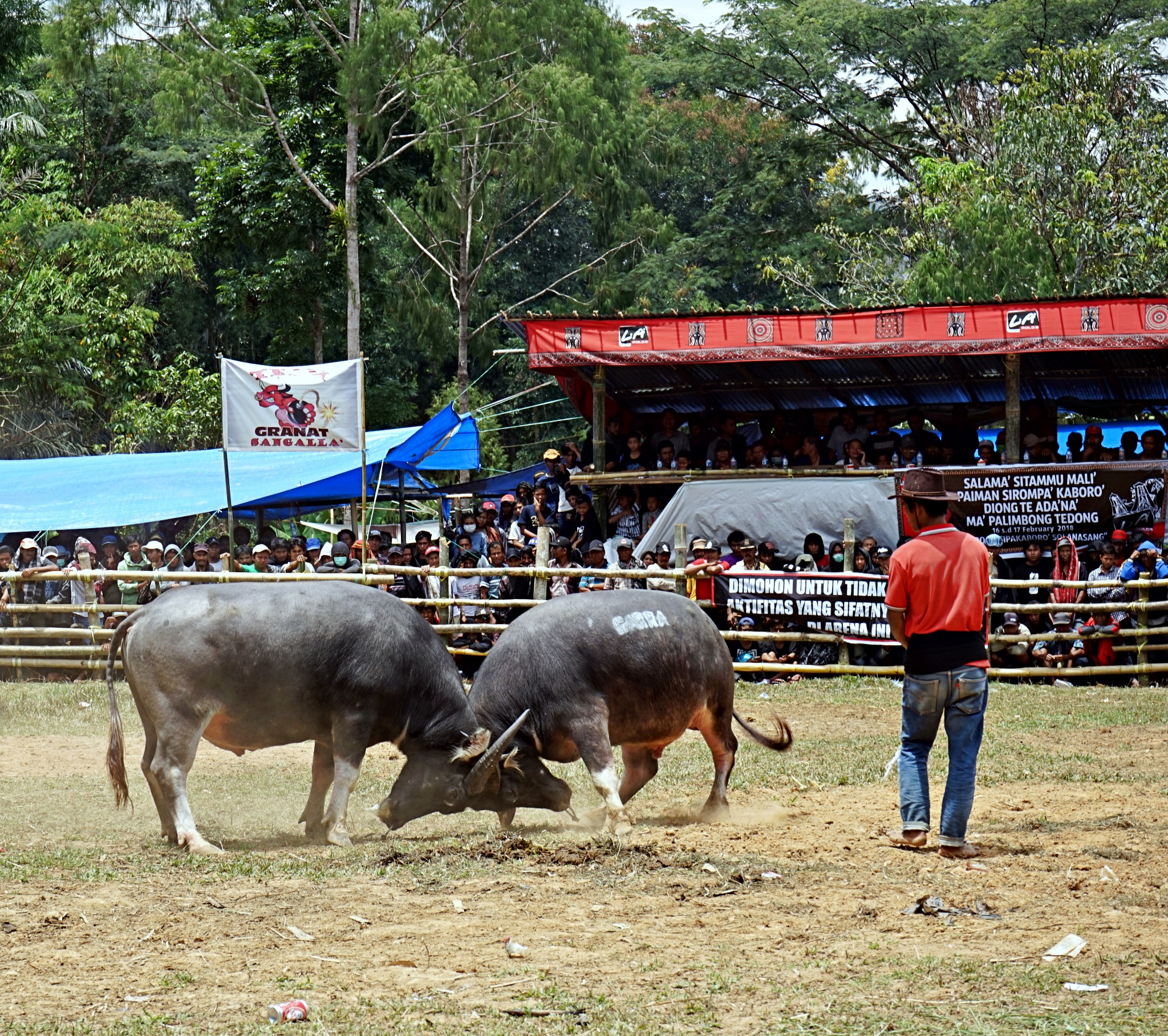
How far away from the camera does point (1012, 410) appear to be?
1648 centimetres

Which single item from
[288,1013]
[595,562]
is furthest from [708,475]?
[288,1013]

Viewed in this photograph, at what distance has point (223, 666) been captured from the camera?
7.38m

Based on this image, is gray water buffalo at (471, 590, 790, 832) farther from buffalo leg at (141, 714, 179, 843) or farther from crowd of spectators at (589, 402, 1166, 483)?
crowd of spectators at (589, 402, 1166, 483)

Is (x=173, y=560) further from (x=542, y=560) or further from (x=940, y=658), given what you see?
(x=940, y=658)

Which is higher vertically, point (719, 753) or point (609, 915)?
point (719, 753)

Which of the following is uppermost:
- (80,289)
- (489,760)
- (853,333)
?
(80,289)

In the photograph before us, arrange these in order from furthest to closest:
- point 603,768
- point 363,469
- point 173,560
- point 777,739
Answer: point 173,560
point 363,469
point 777,739
point 603,768

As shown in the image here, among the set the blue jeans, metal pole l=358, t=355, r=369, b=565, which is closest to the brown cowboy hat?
the blue jeans

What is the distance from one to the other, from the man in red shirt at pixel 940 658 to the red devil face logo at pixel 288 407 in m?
8.30

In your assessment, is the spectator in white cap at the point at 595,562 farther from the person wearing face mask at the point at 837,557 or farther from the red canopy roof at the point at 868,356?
the red canopy roof at the point at 868,356

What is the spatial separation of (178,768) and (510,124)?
60.6 ft

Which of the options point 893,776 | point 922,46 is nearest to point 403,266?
point 922,46

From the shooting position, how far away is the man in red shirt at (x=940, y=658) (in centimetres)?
→ 669

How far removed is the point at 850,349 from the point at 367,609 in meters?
10.4
